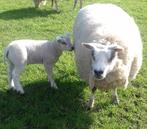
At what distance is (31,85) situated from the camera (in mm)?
7121

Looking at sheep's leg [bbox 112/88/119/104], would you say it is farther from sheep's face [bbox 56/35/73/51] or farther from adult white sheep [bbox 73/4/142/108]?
sheep's face [bbox 56/35/73/51]

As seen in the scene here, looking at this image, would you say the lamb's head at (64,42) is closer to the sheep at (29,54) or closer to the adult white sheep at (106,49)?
the sheep at (29,54)

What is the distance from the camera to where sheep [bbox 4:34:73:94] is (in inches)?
256

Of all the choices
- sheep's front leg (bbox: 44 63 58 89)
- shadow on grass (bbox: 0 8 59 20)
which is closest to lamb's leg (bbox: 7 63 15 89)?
sheep's front leg (bbox: 44 63 58 89)

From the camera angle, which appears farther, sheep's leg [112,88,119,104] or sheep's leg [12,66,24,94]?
sheep's leg [112,88,119,104]

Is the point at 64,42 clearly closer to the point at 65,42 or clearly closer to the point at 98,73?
the point at 65,42

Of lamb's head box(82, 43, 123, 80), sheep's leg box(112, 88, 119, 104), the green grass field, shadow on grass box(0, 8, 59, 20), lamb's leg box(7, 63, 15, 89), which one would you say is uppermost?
lamb's head box(82, 43, 123, 80)

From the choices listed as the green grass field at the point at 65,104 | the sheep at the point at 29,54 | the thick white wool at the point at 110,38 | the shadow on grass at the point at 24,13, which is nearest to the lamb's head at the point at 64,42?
the sheep at the point at 29,54

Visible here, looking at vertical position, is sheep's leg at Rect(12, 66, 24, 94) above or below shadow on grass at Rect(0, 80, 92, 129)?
above

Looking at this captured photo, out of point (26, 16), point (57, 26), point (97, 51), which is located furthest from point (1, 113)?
point (26, 16)

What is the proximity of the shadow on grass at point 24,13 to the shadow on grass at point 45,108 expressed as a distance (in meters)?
6.20

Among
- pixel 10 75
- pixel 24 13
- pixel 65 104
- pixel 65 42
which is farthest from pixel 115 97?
pixel 24 13

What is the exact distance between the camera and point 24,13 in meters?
13.5

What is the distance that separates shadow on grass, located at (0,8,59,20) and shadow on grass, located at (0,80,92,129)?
6202 mm
